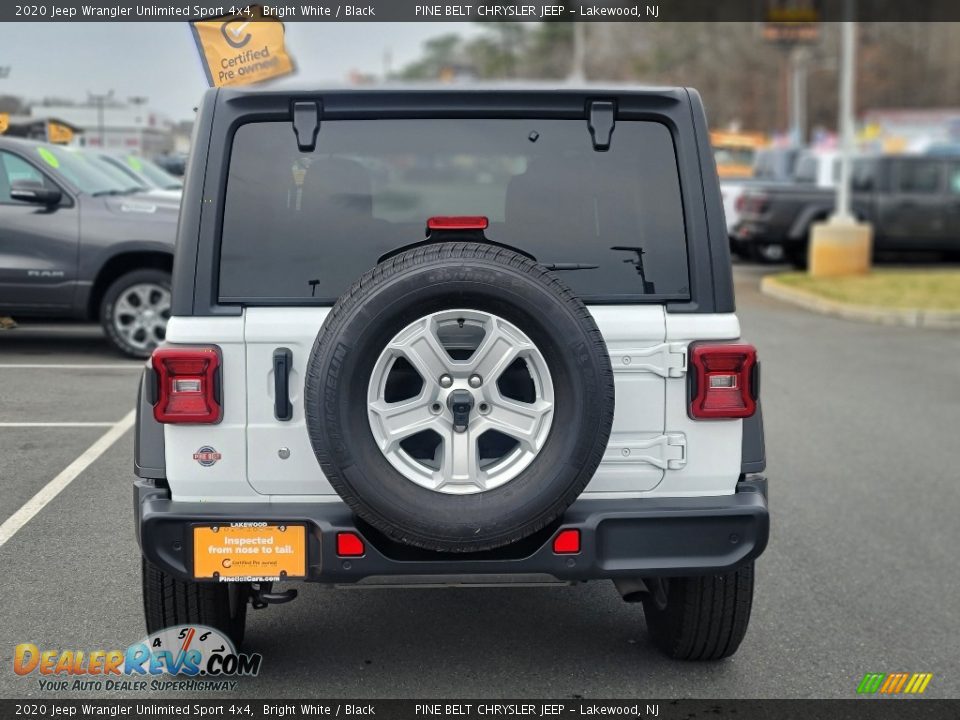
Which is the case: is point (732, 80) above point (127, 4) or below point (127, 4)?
above

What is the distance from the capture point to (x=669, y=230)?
4.00 m

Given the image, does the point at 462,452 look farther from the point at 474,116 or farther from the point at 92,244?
the point at 92,244

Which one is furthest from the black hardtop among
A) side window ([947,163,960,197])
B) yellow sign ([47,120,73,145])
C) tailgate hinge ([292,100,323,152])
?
side window ([947,163,960,197])

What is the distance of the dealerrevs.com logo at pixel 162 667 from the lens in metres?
4.12

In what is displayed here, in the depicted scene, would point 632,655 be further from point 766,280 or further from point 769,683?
point 766,280

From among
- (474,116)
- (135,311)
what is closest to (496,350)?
(474,116)

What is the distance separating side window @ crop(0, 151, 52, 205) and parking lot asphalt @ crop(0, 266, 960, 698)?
1.92m

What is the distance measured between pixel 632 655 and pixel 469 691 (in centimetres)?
67

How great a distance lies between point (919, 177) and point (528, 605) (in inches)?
730

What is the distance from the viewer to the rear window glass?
12.9 ft

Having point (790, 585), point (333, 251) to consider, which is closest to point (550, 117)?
point (333, 251)

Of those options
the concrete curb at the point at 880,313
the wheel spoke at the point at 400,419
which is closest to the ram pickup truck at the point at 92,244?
the wheel spoke at the point at 400,419

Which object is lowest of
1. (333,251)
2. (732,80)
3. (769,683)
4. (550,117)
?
(769,683)

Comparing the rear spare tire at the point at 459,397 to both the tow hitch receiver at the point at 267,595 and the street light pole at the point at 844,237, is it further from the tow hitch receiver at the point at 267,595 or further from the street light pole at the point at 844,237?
the street light pole at the point at 844,237
